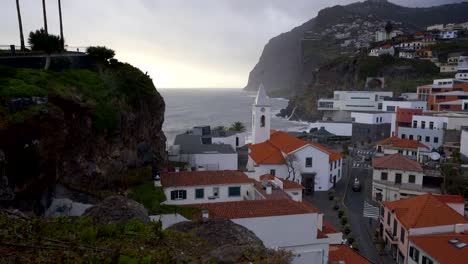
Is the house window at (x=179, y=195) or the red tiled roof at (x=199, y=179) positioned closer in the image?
the house window at (x=179, y=195)

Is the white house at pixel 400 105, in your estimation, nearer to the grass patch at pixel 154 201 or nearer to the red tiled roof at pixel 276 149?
the red tiled roof at pixel 276 149

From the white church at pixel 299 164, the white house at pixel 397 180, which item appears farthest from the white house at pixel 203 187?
the white house at pixel 397 180

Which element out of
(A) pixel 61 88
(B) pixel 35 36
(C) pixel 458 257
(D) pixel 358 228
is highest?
(B) pixel 35 36

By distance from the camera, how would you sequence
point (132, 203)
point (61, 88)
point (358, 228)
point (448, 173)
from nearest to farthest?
point (132, 203), point (61, 88), point (358, 228), point (448, 173)

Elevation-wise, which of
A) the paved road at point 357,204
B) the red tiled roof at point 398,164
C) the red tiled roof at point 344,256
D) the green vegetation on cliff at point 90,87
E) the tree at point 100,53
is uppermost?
the tree at point 100,53

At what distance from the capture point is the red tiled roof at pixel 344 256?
17.5 meters

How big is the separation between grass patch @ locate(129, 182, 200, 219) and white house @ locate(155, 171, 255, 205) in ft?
4.36

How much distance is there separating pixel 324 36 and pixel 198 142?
172m

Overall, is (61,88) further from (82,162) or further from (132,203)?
(132,203)

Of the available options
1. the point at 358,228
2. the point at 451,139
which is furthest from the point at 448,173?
the point at 451,139

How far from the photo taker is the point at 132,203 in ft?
30.7

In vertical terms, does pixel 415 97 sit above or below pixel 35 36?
below

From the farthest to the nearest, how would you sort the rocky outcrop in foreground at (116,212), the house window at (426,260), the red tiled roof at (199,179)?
the red tiled roof at (199,179) → the house window at (426,260) → the rocky outcrop in foreground at (116,212)

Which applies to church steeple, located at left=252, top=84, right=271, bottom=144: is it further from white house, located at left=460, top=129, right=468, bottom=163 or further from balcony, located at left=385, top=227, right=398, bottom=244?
white house, located at left=460, top=129, right=468, bottom=163
